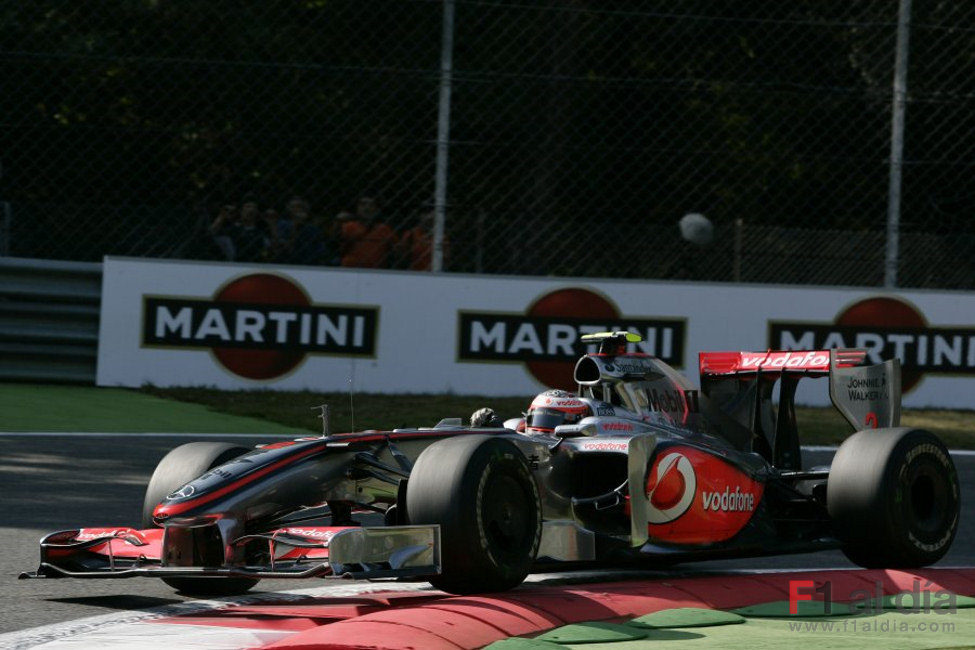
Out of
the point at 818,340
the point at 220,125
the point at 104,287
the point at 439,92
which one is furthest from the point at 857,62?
the point at 104,287

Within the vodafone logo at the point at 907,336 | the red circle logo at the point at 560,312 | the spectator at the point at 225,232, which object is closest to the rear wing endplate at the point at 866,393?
the red circle logo at the point at 560,312

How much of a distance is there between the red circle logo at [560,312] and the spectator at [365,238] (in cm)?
130

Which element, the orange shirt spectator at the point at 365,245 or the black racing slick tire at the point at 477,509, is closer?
the black racing slick tire at the point at 477,509

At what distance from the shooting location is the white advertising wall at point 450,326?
13.3m

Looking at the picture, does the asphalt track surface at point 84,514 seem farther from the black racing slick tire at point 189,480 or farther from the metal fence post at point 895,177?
the metal fence post at point 895,177

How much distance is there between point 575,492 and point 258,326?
6882 mm

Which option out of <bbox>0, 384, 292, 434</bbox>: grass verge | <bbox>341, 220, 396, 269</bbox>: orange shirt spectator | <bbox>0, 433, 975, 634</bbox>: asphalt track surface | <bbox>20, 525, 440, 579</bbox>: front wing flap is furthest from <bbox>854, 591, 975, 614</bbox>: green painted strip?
<bbox>341, 220, 396, 269</bbox>: orange shirt spectator

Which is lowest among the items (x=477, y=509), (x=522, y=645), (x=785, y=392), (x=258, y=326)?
(x=522, y=645)

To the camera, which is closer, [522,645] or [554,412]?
[522,645]

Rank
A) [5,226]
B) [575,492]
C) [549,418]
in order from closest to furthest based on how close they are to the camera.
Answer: [575,492] → [549,418] → [5,226]

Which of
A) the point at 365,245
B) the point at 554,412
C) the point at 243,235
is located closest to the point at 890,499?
the point at 554,412

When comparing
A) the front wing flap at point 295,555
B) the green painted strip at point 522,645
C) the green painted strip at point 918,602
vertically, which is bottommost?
the green painted strip at point 522,645

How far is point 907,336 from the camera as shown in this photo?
14.2 meters

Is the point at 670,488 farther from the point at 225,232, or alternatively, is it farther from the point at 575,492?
the point at 225,232
